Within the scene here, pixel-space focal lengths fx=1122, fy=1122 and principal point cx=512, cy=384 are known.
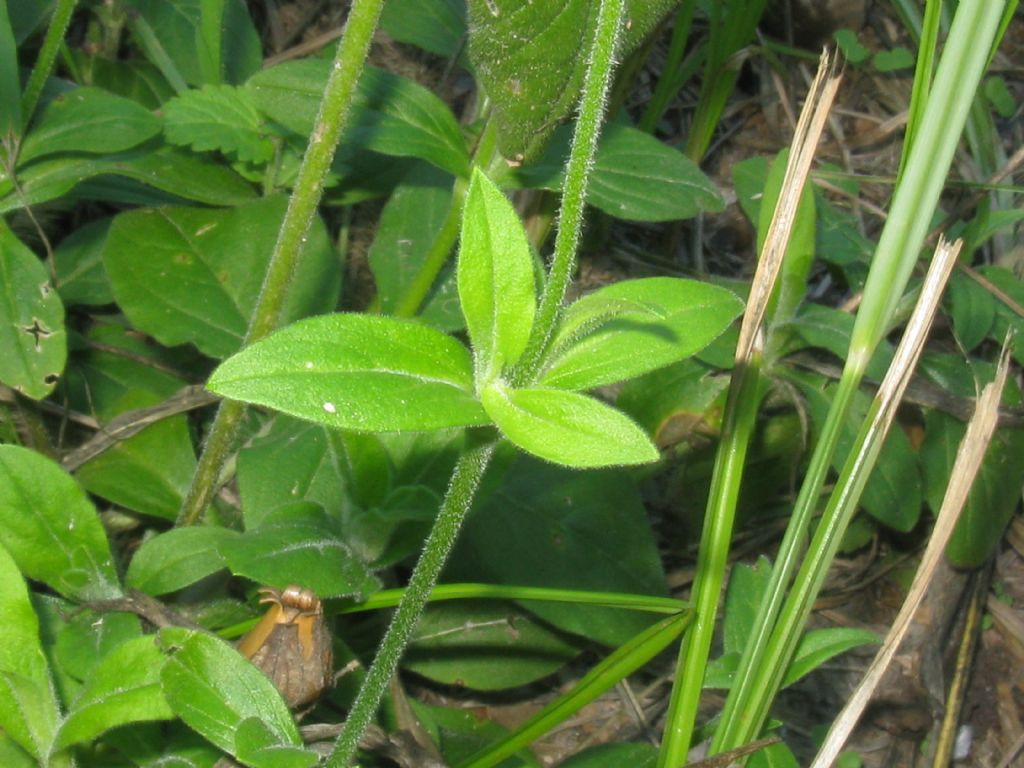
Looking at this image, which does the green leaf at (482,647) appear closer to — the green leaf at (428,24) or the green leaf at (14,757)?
the green leaf at (14,757)

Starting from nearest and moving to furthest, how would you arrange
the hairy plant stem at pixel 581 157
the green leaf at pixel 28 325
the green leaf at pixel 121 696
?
the hairy plant stem at pixel 581 157 → the green leaf at pixel 121 696 → the green leaf at pixel 28 325

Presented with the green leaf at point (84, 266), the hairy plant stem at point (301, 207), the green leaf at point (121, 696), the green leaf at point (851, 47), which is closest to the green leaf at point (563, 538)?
the hairy plant stem at point (301, 207)

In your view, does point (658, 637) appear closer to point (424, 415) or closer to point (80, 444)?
point (424, 415)

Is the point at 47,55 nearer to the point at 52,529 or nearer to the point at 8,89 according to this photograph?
the point at 8,89

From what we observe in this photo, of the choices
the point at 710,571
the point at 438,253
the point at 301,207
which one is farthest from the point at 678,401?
the point at 301,207

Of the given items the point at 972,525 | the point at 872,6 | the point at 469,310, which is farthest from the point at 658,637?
the point at 872,6

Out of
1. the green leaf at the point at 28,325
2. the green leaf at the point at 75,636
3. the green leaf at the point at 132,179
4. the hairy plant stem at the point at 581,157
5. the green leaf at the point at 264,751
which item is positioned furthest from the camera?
the green leaf at the point at 132,179

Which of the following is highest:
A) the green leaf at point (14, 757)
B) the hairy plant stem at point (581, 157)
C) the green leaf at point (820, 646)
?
the hairy plant stem at point (581, 157)

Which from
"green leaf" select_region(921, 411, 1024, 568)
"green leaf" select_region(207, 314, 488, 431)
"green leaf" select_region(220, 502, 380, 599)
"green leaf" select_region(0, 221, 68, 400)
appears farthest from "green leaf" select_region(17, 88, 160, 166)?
"green leaf" select_region(921, 411, 1024, 568)
